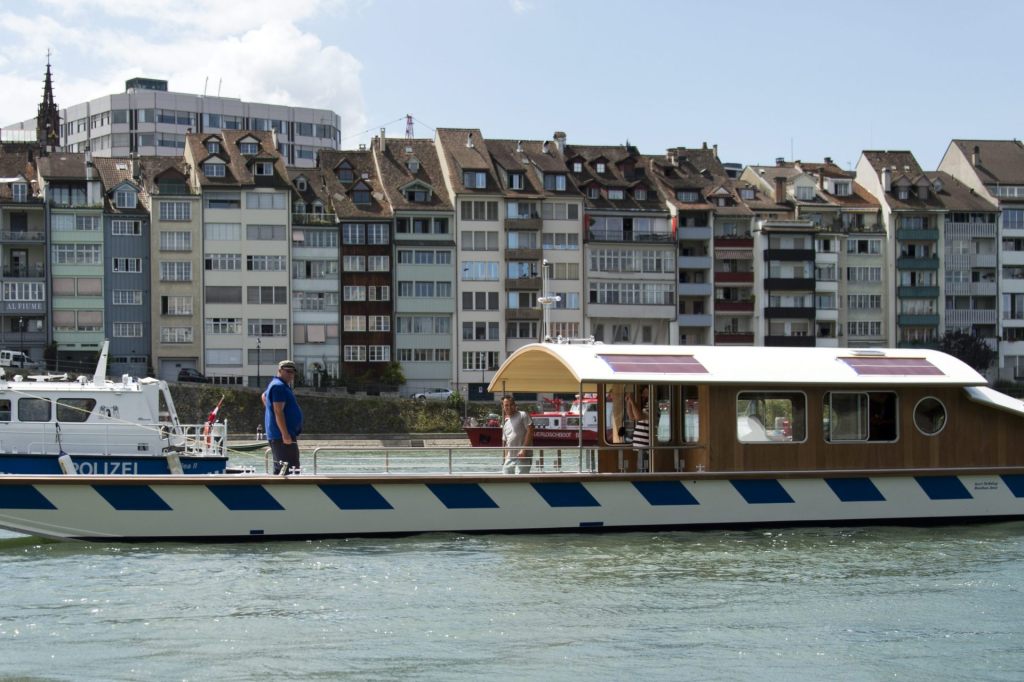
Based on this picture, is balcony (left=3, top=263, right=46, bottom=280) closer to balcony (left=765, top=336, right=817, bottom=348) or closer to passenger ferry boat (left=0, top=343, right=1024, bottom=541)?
balcony (left=765, top=336, right=817, bottom=348)

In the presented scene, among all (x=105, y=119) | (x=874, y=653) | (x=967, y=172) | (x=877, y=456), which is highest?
(x=105, y=119)

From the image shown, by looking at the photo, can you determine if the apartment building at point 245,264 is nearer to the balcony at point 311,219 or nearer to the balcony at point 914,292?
the balcony at point 311,219

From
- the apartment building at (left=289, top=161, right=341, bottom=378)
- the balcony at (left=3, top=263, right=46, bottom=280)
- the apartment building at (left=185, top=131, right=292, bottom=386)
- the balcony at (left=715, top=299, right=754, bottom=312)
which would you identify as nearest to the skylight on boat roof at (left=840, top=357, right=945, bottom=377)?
the apartment building at (left=185, top=131, right=292, bottom=386)

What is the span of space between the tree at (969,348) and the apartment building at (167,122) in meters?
56.2

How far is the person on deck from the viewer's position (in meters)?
19.6

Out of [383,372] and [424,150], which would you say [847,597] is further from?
[424,150]

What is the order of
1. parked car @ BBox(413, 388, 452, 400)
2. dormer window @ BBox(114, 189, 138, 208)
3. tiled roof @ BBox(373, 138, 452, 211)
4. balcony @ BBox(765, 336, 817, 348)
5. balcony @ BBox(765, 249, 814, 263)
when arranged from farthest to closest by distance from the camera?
balcony @ BBox(765, 249, 814, 263)
balcony @ BBox(765, 336, 817, 348)
tiled roof @ BBox(373, 138, 452, 211)
dormer window @ BBox(114, 189, 138, 208)
parked car @ BBox(413, 388, 452, 400)

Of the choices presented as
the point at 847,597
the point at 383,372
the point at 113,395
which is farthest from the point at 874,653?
the point at 383,372

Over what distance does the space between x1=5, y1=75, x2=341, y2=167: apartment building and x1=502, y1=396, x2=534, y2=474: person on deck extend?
98.3 m

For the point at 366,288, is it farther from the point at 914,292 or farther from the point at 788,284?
the point at 914,292

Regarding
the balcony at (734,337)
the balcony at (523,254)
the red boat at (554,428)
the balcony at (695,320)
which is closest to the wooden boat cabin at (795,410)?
the red boat at (554,428)

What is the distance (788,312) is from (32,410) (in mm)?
60782

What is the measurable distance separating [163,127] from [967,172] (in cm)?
6190

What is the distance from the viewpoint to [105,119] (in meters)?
121
